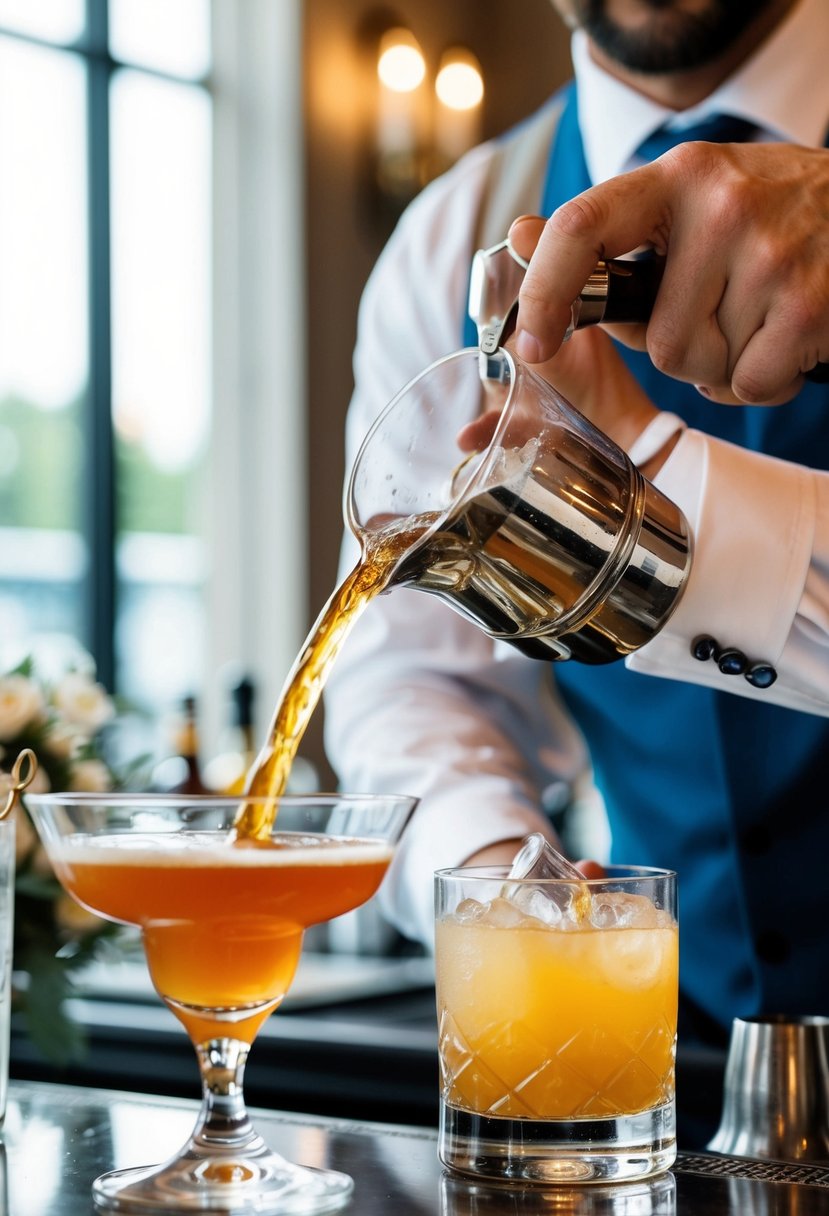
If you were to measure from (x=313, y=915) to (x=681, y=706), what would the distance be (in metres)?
0.77

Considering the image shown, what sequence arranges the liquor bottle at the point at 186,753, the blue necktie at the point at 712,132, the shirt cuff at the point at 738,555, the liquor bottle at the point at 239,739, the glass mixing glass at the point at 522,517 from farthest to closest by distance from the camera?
the liquor bottle at the point at 239,739 < the liquor bottle at the point at 186,753 < the blue necktie at the point at 712,132 < the shirt cuff at the point at 738,555 < the glass mixing glass at the point at 522,517

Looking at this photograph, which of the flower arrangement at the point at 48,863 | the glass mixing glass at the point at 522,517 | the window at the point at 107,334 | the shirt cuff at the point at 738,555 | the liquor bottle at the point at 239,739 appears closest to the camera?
the glass mixing glass at the point at 522,517

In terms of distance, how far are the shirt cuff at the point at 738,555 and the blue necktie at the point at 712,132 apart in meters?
0.65

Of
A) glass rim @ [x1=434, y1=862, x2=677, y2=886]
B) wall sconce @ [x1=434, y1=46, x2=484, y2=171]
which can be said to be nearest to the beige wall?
wall sconce @ [x1=434, y1=46, x2=484, y2=171]

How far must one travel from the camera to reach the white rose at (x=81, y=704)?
168 cm

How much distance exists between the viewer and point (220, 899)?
849 mm

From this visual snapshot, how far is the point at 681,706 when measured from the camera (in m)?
1.59

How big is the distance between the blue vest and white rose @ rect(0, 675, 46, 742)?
55 centimetres

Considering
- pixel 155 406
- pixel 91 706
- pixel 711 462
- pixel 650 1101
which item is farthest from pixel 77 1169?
pixel 155 406

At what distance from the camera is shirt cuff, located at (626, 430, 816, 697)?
1.06m

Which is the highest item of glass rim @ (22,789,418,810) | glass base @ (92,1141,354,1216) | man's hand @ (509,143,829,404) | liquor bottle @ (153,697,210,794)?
man's hand @ (509,143,829,404)

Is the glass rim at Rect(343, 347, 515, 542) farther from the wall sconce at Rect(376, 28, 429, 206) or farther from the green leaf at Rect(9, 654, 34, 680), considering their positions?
the wall sconce at Rect(376, 28, 429, 206)

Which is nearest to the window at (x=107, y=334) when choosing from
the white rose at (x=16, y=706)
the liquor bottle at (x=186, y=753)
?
the liquor bottle at (x=186, y=753)

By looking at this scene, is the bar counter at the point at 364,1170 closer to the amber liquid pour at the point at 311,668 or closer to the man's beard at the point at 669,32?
the amber liquid pour at the point at 311,668
